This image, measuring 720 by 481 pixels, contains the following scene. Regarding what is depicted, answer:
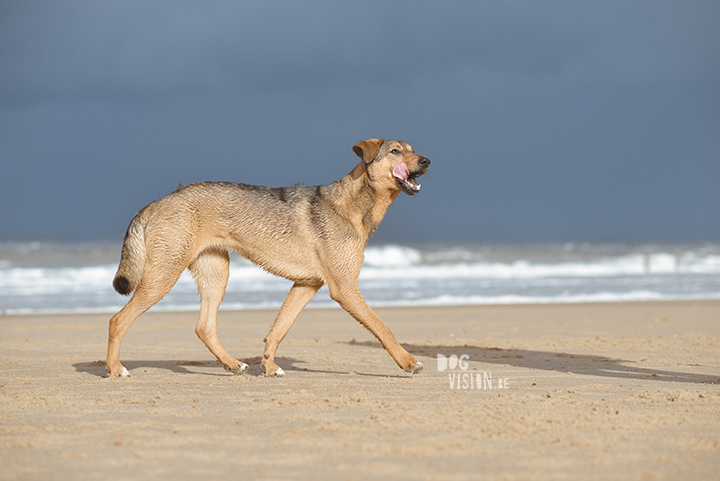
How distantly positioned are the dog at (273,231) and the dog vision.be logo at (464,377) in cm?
103

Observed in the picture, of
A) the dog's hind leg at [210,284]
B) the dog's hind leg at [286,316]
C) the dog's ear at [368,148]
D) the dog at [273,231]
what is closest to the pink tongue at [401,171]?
the dog at [273,231]

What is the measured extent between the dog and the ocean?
8695 millimetres

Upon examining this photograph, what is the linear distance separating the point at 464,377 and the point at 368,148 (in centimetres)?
233

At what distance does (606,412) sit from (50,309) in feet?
44.5

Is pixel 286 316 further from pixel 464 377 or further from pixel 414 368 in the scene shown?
pixel 464 377

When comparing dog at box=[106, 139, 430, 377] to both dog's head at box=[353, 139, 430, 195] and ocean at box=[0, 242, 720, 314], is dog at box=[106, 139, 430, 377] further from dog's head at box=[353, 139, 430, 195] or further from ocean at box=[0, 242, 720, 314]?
ocean at box=[0, 242, 720, 314]

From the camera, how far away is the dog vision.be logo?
5.57 meters

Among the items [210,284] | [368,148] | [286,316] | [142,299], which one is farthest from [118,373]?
[368,148]

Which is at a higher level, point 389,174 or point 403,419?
point 389,174

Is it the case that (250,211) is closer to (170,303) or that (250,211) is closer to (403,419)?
(403,419)

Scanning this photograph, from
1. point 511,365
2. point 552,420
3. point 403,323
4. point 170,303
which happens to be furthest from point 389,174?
point 170,303

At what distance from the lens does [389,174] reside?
6273mm

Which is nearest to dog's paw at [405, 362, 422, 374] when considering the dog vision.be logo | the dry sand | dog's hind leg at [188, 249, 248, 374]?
the dry sand

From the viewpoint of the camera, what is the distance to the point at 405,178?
620 cm
